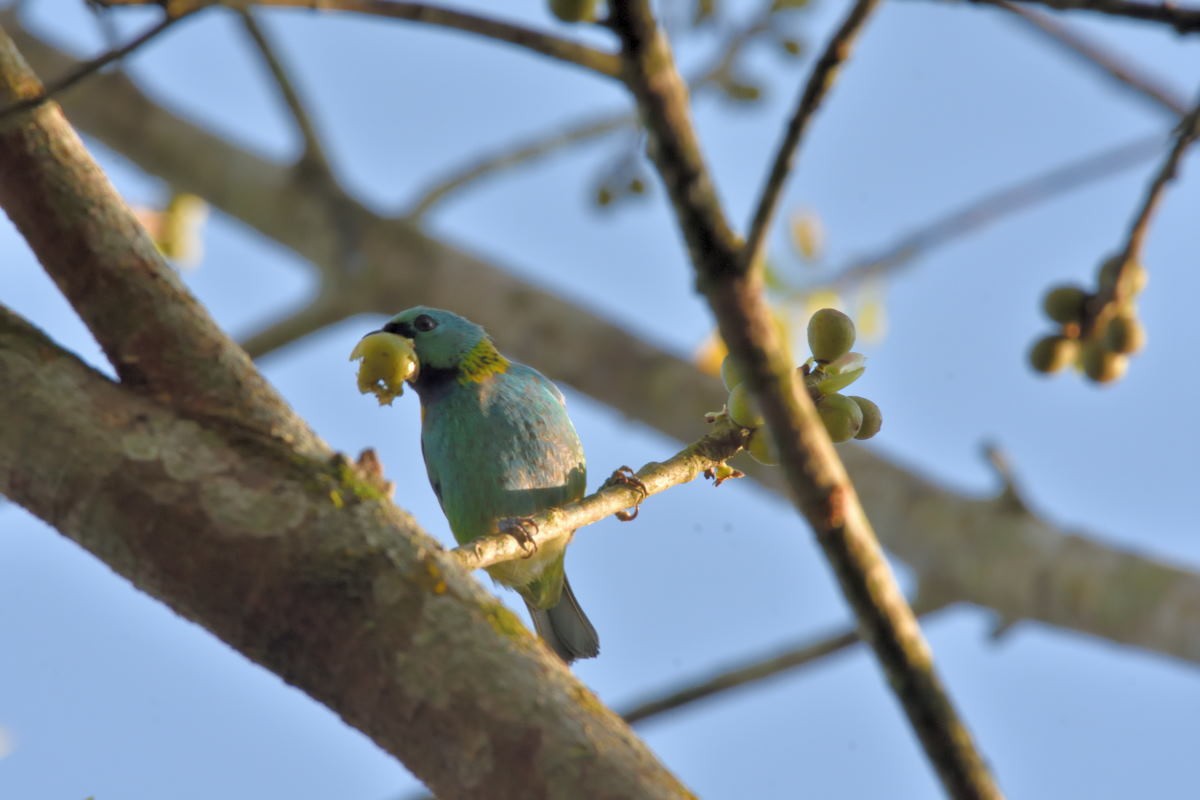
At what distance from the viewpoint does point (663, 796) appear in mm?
1708

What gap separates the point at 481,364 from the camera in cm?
504

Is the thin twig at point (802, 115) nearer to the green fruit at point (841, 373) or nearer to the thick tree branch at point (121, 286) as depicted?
the thick tree branch at point (121, 286)

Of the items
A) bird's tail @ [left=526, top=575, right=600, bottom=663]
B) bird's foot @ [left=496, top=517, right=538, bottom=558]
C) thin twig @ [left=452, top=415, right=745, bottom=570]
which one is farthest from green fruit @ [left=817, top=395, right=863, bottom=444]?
bird's tail @ [left=526, top=575, right=600, bottom=663]

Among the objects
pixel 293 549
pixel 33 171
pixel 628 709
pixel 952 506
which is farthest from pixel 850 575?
pixel 952 506

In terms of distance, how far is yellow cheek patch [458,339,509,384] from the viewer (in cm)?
495

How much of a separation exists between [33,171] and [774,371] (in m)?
1.35

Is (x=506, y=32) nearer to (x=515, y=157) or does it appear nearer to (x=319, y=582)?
(x=319, y=582)

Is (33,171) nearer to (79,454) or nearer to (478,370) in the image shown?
(79,454)

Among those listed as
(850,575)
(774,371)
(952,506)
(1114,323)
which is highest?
(952,506)

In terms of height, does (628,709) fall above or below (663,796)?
above

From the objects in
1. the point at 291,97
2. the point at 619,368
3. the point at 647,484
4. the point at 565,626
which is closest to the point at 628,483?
the point at 647,484

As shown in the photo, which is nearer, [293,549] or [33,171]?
[293,549]

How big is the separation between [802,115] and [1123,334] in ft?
8.23

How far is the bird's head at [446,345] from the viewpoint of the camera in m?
5.01
